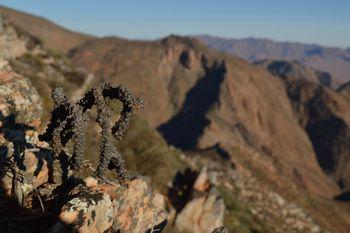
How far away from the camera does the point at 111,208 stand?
32.8 ft

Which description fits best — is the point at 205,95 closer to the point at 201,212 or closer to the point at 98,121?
the point at 201,212

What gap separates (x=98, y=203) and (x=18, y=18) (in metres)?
191

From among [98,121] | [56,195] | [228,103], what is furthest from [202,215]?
[228,103]

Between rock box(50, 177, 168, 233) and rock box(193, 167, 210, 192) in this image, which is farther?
rock box(193, 167, 210, 192)

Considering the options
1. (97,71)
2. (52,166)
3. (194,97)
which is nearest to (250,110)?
(194,97)

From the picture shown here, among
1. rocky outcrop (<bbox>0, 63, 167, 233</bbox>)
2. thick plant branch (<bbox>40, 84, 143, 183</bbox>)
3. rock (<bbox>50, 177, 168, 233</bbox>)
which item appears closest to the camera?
rock (<bbox>50, 177, 168, 233</bbox>)

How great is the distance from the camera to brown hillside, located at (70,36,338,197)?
13862 cm

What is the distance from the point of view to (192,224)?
2375cm

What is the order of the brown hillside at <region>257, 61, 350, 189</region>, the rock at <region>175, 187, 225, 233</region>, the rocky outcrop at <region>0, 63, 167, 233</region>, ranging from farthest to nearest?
the brown hillside at <region>257, 61, 350, 189</region> < the rock at <region>175, 187, 225, 233</region> < the rocky outcrop at <region>0, 63, 167, 233</region>

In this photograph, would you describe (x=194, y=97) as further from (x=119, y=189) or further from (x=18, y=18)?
(x=119, y=189)

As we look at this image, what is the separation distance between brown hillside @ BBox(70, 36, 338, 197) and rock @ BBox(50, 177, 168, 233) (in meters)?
111

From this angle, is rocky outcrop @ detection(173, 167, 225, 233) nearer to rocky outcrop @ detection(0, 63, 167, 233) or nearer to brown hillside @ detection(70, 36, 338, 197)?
rocky outcrop @ detection(0, 63, 167, 233)

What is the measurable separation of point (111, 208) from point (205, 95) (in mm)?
154989

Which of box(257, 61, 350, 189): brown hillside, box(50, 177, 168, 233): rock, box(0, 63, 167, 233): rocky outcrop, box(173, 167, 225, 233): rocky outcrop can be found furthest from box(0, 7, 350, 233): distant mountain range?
box(50, 177, 168, 233): rock
